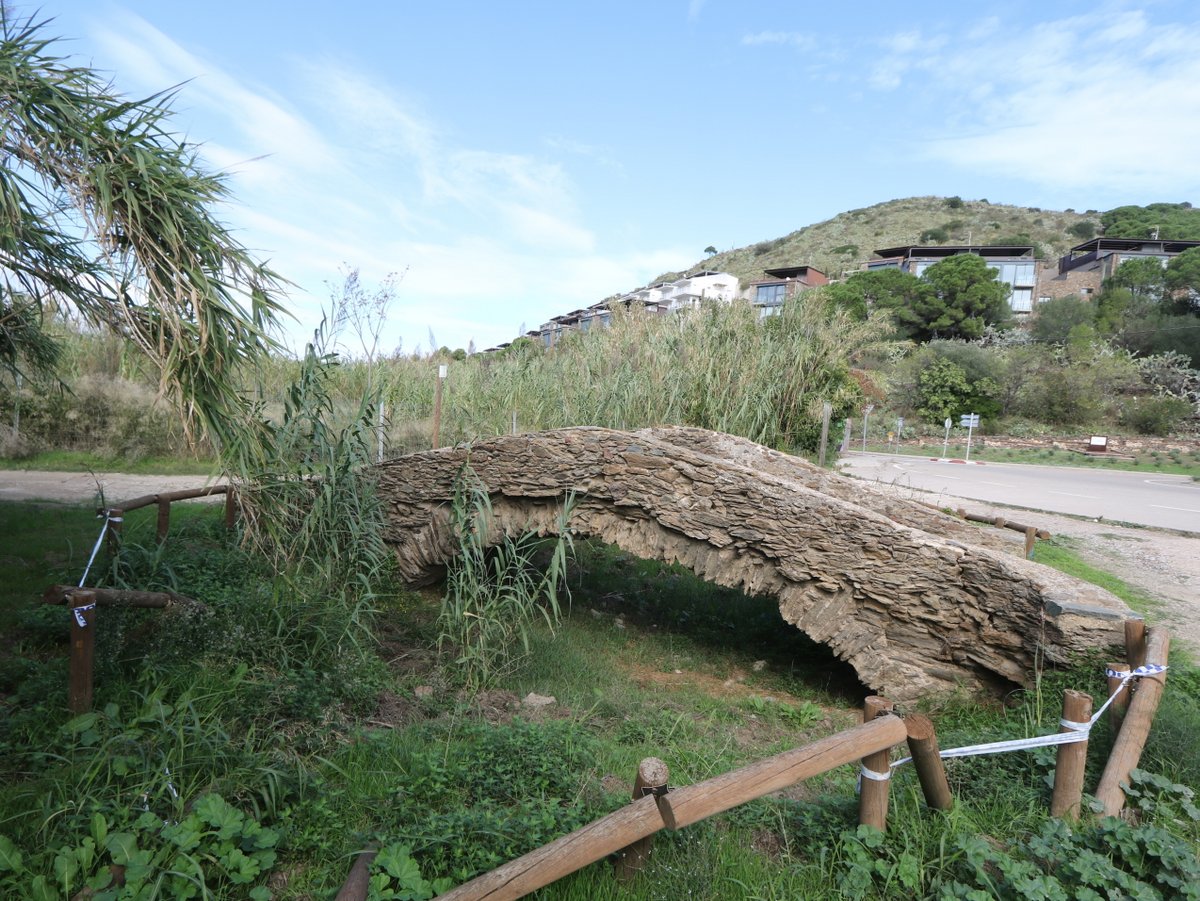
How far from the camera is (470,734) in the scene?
3.35 meters

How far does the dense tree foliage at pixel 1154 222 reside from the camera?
60.0 metres

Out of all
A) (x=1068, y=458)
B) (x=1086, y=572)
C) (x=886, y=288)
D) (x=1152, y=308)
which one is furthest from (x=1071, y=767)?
(x=886, y=288)

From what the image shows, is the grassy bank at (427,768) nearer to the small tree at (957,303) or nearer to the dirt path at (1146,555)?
the dirt path at (1146,555)

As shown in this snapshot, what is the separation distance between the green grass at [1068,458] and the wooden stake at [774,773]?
23214mm

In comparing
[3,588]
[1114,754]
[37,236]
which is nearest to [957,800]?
[1114,754]

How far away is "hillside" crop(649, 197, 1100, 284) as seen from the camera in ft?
239

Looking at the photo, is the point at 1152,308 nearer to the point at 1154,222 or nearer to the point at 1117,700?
the point at 1154,222

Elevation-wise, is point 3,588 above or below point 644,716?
above

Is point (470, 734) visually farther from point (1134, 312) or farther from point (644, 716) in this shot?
point (1134, 312)

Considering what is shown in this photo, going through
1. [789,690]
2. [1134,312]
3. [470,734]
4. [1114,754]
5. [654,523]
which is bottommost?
[789,690]

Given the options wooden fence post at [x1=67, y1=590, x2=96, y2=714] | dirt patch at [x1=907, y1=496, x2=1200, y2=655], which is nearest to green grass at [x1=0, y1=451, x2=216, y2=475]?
wooden fence post at [x1=67, y1=590, x2=96, y2=714]

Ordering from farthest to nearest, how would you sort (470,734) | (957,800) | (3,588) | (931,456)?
1. (931,456)
2. (3,588)
3. (470,734)
4. (957,800)

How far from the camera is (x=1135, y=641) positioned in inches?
130

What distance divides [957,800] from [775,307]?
831 centimetres
